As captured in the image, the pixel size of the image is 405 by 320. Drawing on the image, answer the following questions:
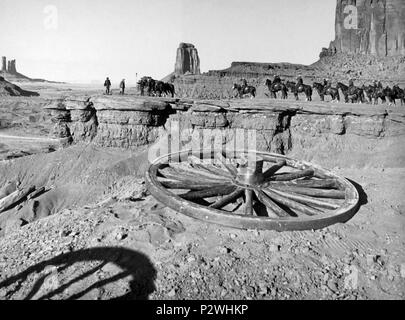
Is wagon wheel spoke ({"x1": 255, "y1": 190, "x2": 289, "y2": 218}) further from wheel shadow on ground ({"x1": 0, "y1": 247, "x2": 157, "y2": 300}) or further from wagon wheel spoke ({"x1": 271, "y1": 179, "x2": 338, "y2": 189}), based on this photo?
wheel shadow on ground ({"x1": 0, "y1": 247, "x2": 157, "y2": 300})

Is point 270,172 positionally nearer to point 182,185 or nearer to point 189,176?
point 189,176

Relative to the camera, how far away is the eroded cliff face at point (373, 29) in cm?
6022

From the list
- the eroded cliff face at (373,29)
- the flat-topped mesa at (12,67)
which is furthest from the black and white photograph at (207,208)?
the flat-topped mesa at (12,67)

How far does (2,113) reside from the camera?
98.2 ft

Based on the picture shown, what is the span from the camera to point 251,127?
10133 millimetres

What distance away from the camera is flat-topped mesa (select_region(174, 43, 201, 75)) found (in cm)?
6989

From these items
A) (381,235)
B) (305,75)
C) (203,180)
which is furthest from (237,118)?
(305,75)

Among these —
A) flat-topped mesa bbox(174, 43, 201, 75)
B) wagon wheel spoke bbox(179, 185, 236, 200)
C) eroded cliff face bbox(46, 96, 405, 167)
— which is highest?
flat-topped mesa bbox(174, 43, 201, 75)

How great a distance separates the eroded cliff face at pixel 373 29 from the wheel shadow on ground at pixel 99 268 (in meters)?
70.0

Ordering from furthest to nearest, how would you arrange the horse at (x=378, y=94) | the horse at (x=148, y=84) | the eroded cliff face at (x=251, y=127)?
the horse at (x=148, y=84)
the horse at (x=378, y=94)
the eroded cliff face at (x=251, y=127)

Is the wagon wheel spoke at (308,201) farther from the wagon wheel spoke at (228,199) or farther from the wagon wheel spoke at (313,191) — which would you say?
the wagon wheel spoke at (228,199)

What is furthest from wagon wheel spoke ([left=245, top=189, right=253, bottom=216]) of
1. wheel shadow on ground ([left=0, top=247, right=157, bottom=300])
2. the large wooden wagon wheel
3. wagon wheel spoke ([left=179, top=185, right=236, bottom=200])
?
wheel shadow on ground ([left=0, top=247, right=157, bottom=300])

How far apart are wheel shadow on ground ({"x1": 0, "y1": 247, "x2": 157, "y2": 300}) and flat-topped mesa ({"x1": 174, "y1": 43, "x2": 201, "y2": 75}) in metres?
68.5
